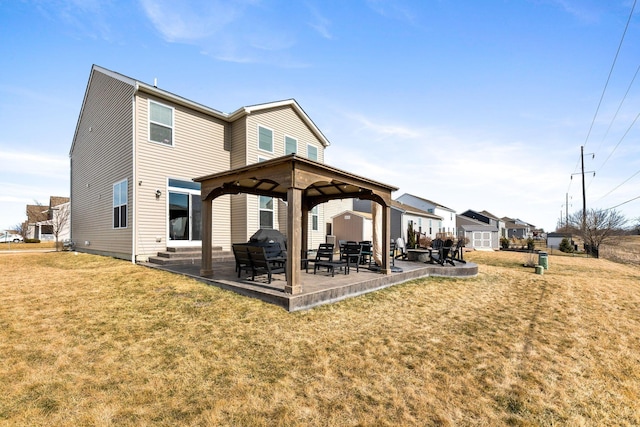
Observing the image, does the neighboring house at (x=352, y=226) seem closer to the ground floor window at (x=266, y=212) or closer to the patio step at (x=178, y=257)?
the ground floor window at (x=266, y=212)

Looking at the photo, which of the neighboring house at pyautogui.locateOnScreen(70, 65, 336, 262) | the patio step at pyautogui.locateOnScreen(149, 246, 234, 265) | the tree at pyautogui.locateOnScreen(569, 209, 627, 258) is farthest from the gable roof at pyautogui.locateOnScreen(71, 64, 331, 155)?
the tree at pyautogui.locateOnScreen(569, 209, 627, 258)

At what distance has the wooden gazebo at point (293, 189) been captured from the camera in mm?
6191

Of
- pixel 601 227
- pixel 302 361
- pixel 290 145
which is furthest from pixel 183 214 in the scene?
pixel 601 227

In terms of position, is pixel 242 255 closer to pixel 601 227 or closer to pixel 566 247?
pixel 601 227

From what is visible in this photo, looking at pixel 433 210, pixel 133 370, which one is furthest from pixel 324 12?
pixel 433 210

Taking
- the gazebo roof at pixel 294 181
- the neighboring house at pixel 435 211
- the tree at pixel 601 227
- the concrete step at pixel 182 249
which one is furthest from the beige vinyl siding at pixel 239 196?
the tree at pixel 601 227

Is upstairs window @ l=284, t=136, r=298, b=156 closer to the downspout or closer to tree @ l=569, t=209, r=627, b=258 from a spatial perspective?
the downspout

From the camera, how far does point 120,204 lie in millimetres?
11750

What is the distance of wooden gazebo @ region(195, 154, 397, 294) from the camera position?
619 cm

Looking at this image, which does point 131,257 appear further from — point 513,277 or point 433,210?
point 433,210

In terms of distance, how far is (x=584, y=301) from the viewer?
812 centimetres

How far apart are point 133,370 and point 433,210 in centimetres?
3647

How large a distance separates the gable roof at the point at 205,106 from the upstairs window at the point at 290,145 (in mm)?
1503

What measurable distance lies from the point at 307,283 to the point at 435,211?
1273 inches
